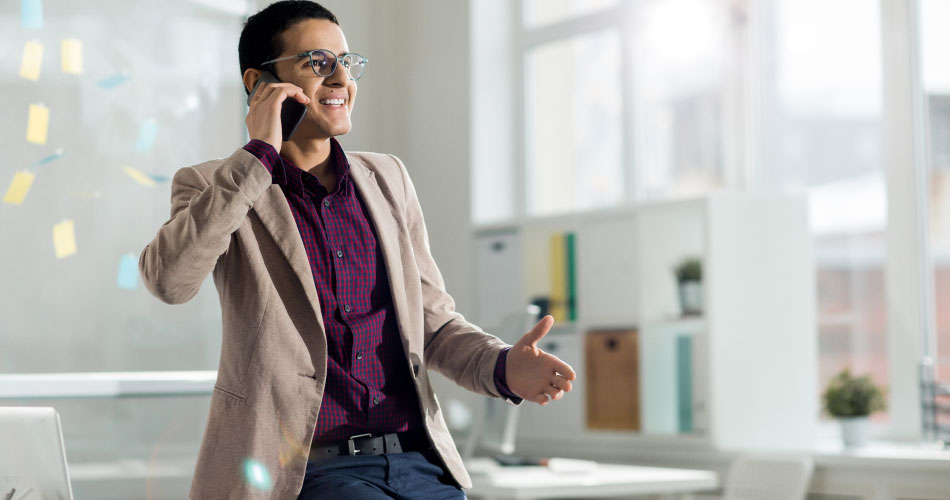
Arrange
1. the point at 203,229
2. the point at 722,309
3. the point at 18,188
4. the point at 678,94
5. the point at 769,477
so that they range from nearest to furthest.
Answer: the point at 203,229, the point at 18,188, the point at 769,477, the point at 722,309, the point at 678,94

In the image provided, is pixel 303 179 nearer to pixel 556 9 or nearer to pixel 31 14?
pixel 31 14

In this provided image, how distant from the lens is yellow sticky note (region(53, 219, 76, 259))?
263 centimetres

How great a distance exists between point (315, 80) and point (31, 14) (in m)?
1.48

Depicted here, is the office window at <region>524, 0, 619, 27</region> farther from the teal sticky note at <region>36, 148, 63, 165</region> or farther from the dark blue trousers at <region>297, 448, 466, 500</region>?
the dark blue trousers at <region>297, 448, 466, 500</region>

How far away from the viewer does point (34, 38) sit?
266cm

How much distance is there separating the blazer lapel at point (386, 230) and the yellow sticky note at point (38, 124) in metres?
1.31

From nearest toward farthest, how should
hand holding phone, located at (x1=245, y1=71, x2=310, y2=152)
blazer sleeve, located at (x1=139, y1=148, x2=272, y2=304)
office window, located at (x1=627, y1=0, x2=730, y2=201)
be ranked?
blazer sleeve, located at (x1=139, y1=148, x2=272, y2=304) < hand holding phone, located at (x1=245, y1=71, x2=310, y2=152) < office window, located at (x1=627, y1=0, x2=730, y2=201)

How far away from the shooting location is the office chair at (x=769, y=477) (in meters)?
3.32

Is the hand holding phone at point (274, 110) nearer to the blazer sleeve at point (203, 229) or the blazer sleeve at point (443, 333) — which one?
the blazer sleeve at point (203, 229)

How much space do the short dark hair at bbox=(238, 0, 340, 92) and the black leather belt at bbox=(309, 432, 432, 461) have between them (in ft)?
1.91

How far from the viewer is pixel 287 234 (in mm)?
1459

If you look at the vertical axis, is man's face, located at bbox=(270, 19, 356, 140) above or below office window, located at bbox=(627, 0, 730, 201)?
below

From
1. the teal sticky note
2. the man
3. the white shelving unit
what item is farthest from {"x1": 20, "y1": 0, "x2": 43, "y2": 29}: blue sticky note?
the white shelving unit

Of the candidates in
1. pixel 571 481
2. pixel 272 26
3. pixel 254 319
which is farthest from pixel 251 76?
pixel 571 481
